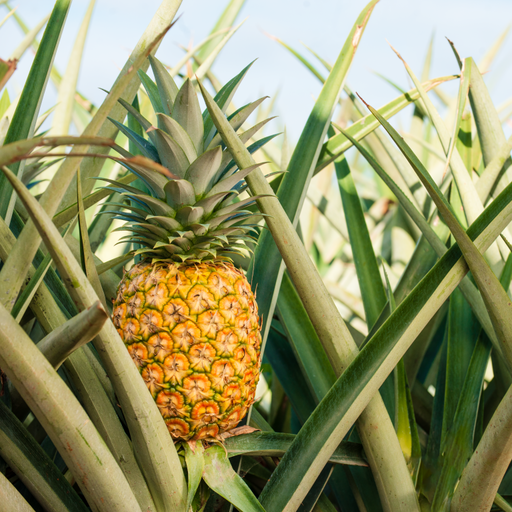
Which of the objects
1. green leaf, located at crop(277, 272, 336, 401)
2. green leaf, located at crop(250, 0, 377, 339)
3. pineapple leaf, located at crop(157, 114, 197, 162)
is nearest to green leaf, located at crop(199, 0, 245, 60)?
green leaf, located at crop(250, 0, 377, 339)

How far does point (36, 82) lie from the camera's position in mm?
580

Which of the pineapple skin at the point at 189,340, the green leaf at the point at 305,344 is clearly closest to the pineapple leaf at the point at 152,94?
the pineapple skin at the point at 189,340

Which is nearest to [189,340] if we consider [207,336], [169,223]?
[207,336]

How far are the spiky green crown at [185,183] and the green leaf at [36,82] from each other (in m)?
0.14

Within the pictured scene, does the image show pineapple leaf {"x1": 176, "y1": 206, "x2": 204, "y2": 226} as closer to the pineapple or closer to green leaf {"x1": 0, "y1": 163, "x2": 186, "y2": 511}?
the pineapple

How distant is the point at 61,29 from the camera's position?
585 mm

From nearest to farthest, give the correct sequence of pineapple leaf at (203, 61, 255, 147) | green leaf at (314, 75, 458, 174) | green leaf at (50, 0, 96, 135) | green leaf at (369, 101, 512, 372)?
1. green leaf at (369, 101, 512, 372)
2. pineapple leaf at (203, 61, 255, 147)
3. green leaf at (314, 75, 458, 174)
4. green leaf at (50, 0, 96, 135)

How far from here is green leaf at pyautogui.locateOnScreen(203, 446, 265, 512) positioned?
489 millimetres

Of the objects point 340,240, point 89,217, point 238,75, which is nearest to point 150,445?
point 238,75

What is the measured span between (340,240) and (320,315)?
1.00 meters

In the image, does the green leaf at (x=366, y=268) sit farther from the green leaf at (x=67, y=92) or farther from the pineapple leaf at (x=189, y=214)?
the green leaf at (x=67, y=92)

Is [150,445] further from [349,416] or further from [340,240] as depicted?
[340,240]

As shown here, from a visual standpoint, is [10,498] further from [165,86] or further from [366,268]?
[366,268]

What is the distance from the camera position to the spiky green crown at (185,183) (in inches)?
20.4
